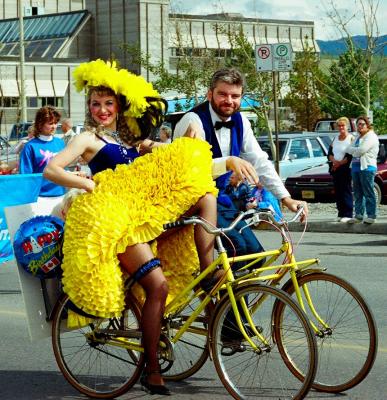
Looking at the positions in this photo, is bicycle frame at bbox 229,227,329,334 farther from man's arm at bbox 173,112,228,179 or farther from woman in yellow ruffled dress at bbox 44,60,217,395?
man's arm at bbox 173,112,228,179

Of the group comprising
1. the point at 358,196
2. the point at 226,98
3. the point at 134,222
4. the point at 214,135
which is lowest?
the point at 358,196

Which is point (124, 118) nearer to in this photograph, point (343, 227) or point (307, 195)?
point (343, 227)

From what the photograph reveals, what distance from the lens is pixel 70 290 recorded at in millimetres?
6305

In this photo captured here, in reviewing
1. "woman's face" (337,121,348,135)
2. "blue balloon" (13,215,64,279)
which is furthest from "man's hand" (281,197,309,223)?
"woman's face" (337,121,348,135)

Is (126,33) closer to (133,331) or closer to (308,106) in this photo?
(308,106)

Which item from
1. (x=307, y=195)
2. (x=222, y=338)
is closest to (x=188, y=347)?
(x=222, y=338)

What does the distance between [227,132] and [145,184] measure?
2.56 feet

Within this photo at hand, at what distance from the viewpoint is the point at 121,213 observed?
618 centimetres

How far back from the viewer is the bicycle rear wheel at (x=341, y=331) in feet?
20.1

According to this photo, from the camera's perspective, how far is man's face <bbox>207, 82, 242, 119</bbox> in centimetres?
666

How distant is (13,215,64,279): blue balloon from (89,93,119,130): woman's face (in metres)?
0.66

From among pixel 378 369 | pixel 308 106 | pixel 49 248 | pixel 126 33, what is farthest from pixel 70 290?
pixel 126 33

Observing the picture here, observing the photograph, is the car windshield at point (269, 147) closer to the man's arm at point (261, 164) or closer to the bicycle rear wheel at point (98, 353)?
the man's arm at point (261, 164)

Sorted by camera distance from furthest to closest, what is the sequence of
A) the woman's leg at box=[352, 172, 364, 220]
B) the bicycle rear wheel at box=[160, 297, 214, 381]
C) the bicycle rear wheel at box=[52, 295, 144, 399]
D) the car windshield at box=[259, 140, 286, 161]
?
the car windshield at box=[259, 140, 286, 161] → the woman's leg at box=[352, 172, 364, 220] → the bicycle rear wheel at box=[52, 295, 144, 399] → the bicycle rear wheel at box=[160, 297, 214, 381]
